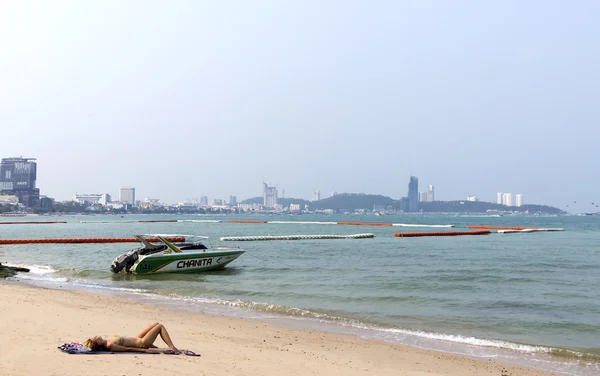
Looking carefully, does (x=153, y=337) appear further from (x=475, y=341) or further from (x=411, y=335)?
(x=475, y=341)

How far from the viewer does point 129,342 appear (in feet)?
29.0

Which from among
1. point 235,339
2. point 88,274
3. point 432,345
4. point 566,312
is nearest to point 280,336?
point 235,339

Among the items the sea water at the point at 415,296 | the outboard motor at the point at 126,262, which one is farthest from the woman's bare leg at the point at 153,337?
the outboard motor at the point at 126,262

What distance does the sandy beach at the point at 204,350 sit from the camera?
316 inches

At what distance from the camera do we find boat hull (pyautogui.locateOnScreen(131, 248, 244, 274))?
2620 cm

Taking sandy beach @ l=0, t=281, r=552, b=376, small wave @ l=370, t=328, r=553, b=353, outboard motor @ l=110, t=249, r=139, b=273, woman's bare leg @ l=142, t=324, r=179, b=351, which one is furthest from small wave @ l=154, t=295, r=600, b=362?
outboard motor @ l=110, t=249, r=139, b=273

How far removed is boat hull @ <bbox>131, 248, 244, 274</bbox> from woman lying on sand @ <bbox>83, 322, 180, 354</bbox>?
17.6 meters

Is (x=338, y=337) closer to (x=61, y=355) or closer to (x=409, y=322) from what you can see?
(x=409, y=322)

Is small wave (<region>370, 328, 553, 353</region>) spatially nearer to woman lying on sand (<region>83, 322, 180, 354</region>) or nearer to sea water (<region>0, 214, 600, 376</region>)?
sea water (<region>0, 214, 600, 376</region>)

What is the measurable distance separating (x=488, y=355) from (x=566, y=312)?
6372 mm

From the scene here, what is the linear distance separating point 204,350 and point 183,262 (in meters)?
17.6

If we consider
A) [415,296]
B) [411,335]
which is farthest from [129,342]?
[415,296]

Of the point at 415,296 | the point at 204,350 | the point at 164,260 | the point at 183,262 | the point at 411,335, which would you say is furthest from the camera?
the point at 183,262

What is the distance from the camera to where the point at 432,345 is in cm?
1205
